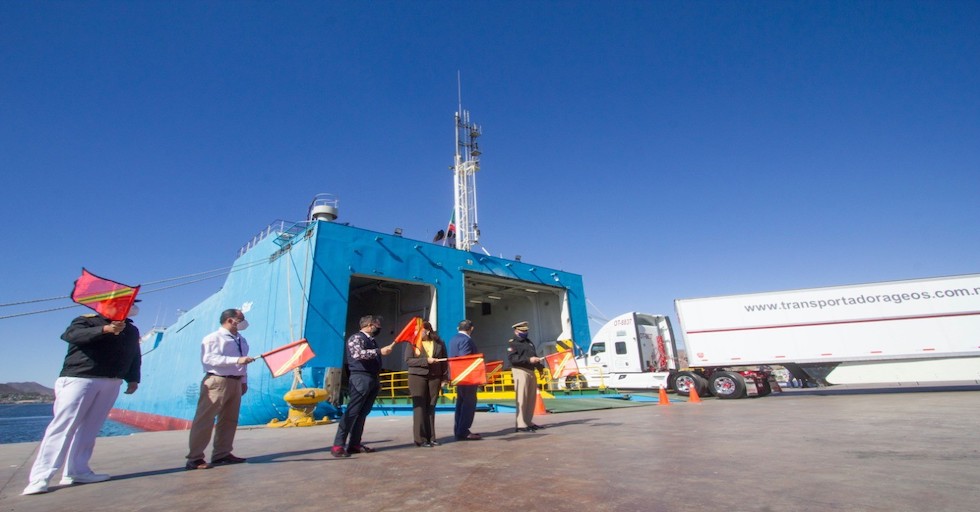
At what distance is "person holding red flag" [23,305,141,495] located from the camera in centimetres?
352

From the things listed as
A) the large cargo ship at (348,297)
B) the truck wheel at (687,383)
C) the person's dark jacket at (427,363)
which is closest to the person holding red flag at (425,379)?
the person's dark jacket at (427,363)

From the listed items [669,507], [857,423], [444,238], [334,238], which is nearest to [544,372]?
[444,238]

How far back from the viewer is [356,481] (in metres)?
3.22

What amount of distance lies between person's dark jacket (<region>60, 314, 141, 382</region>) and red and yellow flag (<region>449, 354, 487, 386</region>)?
325 centimetres

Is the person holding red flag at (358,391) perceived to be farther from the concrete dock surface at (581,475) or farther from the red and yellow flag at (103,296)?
the red and yellow flag at (103,296)

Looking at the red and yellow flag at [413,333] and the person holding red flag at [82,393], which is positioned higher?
the red and yellow flag at [413,333]

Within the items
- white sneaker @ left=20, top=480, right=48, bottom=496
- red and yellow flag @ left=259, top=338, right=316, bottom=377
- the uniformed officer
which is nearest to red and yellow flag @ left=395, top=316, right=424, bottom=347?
red and yellow flag @ left=259, top=338, right=316, bottom=377

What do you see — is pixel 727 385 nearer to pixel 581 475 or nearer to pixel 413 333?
pixel 413 333

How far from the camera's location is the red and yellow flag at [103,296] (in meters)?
3.74

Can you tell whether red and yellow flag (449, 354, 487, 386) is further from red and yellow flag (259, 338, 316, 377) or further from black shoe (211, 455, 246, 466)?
black shoe (211, 455, 246, 466)

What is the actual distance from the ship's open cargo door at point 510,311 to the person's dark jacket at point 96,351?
15217mm

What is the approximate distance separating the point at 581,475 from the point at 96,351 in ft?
13.6

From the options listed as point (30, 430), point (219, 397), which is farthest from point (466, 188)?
point (30, 430)

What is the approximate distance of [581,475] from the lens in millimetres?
3156
